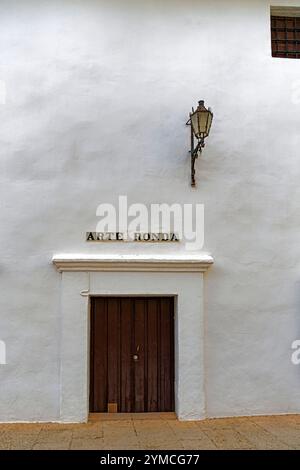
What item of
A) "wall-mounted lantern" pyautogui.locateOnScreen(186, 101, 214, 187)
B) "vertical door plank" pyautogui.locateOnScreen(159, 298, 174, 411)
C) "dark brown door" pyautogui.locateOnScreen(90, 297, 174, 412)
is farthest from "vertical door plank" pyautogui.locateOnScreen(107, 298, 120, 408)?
"wall-mounted lantern" pyautogui.locateOnScreen(186, 101, 214, 187)

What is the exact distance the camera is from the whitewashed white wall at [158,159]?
803 cm

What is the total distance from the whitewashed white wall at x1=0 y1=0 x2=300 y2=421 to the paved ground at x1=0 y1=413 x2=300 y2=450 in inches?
18.3

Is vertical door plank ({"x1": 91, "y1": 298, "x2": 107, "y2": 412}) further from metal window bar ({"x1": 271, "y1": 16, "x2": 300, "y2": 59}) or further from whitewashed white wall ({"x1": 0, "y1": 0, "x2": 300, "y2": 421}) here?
metal window bar ({"x1": 271, "y1": 16, "x2": 300, "y2": 59})

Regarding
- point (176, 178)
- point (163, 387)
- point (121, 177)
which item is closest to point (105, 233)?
point (121, 177)

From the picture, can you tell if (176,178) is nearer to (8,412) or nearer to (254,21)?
(254,21)

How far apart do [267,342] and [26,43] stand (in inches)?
234

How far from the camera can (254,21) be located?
8.66m

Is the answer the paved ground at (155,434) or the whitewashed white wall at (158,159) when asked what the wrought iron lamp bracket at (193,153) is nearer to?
the whitewashed white wall at (158,159)

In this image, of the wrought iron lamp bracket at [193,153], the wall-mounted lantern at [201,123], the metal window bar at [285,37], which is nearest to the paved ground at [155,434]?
the wrought iron lamp bracket at [193,153]

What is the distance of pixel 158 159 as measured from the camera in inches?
329

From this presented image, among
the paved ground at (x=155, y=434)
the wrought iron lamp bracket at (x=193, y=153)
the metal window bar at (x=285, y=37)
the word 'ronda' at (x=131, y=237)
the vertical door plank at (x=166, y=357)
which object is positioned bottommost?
the paved ground at (x=155, y=434)

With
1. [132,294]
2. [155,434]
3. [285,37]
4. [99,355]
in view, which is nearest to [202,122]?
[285,37]

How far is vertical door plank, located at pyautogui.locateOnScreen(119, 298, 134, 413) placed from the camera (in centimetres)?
813

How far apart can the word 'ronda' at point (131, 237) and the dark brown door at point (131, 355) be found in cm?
93
